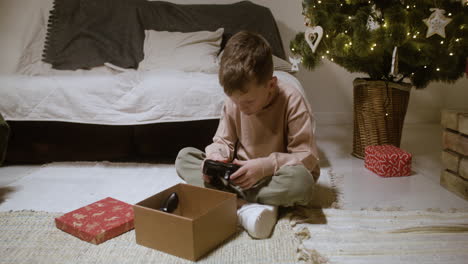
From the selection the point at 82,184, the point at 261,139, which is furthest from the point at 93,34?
the point at 261,139

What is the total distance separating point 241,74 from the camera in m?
1.04

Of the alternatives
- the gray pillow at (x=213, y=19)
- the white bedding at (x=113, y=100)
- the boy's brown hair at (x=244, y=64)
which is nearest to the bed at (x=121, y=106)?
the white bedding at (x=113, y=100)

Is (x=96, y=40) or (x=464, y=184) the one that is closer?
(x=464, y=184)

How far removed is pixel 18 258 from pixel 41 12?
1.78 m

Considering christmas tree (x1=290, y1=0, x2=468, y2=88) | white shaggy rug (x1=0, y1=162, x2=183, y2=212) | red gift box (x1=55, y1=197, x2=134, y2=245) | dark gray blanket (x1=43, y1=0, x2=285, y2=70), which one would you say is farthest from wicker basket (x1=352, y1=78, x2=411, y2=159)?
red gift box (x1=55, y1=197, x2=134, y2=245)

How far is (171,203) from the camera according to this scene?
109 centimetres

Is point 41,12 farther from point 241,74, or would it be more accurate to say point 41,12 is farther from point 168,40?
point 241,74

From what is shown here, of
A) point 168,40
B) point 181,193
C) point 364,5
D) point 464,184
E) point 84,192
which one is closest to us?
point 181,193

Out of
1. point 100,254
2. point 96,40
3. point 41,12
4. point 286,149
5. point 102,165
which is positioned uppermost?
point 41,12

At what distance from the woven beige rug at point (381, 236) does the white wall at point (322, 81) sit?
149 cm

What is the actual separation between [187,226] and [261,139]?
1.38ft

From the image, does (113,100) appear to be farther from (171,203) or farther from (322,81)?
Answer: (322,81)

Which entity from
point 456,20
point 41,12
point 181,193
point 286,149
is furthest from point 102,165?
point 456,20

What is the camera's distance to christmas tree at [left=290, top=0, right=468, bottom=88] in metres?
1.48
